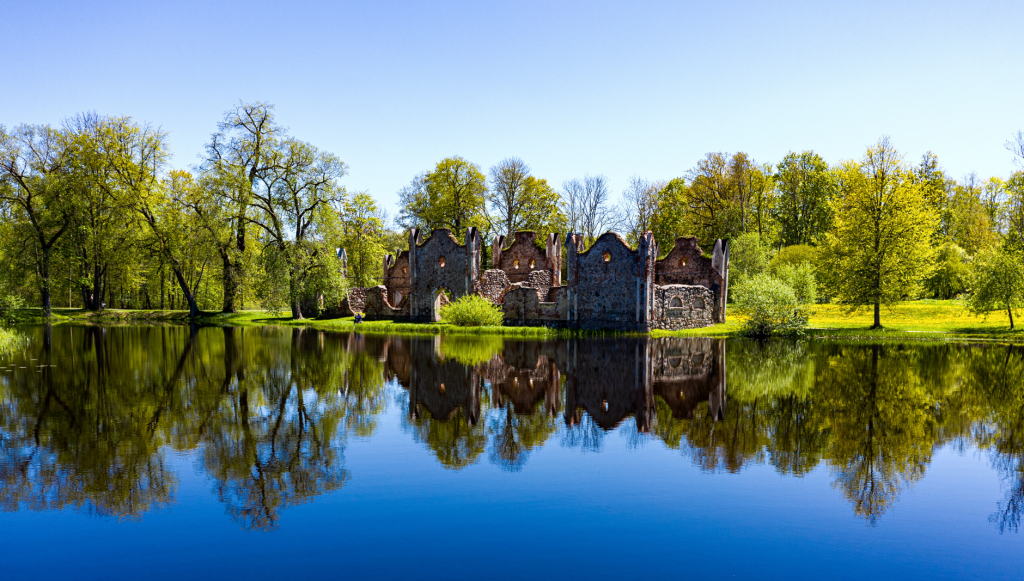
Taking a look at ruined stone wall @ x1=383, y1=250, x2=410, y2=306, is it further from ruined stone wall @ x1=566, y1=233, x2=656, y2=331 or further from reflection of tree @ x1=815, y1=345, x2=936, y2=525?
reflection of tree @ x1=815, y1=345, x2=936, y2=525

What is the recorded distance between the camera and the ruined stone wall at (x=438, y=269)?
44.0m

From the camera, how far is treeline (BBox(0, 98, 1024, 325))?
37.0 meters

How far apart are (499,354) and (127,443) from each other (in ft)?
50.3

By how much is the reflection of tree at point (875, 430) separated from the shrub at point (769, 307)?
12.8 m

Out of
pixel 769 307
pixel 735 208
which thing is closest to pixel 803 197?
pixel 735 208

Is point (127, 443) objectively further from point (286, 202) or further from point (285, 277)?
point (286, 202)

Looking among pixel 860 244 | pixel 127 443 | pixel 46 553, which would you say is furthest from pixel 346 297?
pixel 46 553

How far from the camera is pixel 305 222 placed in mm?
46625

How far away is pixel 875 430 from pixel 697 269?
109ft

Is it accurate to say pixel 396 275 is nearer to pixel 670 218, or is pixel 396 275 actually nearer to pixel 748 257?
pixel 670 218

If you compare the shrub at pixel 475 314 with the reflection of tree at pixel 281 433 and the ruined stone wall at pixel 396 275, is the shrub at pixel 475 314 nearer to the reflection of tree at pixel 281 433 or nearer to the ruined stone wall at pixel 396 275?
the ruined stone wall at pixel 396 275

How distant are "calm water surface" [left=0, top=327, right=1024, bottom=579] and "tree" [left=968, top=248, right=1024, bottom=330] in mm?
18596

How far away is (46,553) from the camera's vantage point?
660 cm

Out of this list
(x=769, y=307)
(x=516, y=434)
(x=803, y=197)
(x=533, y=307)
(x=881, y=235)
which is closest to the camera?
(x=516, y=434)
